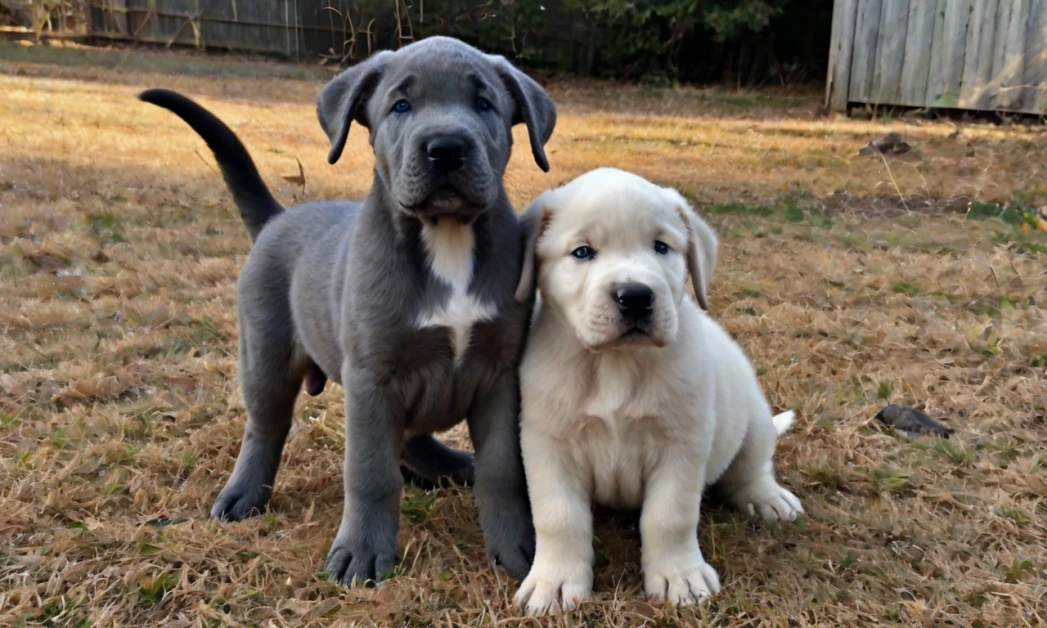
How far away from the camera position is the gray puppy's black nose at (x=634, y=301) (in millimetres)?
2334

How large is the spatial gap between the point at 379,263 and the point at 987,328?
131 inches

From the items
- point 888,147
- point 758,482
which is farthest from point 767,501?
point 888,147

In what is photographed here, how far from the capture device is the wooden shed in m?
11.1

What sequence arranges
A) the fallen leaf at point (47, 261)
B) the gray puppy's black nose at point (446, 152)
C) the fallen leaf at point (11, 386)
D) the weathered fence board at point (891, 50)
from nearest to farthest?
the gray puppy's black nose at point (446, 152) → the fallen leaf at point (11, 386) → the fallen leaf at point (47, 261) → the weathered fence board at point (891, 50)

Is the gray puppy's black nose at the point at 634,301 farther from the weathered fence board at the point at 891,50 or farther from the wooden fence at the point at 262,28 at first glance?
the wooden fence at the point at 262,28

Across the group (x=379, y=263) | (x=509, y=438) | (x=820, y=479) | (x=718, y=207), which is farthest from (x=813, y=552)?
(x=718, y=207)

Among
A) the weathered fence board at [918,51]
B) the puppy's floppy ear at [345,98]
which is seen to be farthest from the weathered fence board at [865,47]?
the puppy's floppy ear at [345,98]

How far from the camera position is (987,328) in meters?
4.54

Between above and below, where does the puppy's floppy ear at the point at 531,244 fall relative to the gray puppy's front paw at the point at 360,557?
above

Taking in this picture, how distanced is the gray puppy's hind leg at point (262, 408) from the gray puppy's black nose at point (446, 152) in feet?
3.40

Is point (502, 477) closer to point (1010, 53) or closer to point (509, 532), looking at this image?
point (509, 532)

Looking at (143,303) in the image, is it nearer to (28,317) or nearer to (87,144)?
(28,317)

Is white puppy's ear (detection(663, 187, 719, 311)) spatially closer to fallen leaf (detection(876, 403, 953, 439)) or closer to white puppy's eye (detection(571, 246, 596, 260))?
white puppy's eye (detection(571, 246, 596, 260))

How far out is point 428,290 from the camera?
2.60m
